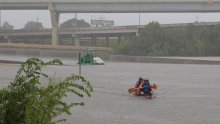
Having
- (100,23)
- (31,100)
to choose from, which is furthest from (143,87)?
(100,23)

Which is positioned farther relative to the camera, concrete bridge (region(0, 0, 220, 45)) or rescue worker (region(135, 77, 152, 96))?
concrete bridge (region(0, 0, 220, 45))

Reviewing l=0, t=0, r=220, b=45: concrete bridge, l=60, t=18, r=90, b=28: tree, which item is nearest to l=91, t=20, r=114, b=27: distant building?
l=60, t=18, r=90, b=28: tree

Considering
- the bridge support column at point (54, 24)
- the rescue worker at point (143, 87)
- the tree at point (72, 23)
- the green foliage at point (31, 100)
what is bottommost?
the rescue worker at point (143, 87)

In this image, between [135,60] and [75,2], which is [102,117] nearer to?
[135,60]

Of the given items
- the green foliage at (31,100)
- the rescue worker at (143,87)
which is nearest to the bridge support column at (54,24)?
the rescue worker at (143,87)

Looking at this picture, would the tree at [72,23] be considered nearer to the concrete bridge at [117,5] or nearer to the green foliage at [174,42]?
the concrete bridge at [117,5]

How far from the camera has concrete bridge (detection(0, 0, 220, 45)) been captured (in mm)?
86250

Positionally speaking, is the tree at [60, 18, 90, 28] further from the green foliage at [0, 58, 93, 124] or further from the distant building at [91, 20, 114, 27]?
the green foliage at [0, 58, 93, 124]

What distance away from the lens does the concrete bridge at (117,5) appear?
283 ft

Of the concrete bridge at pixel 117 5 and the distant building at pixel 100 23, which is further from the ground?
the concrete bridge at pixel 117 5

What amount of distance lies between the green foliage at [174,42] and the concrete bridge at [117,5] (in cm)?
365

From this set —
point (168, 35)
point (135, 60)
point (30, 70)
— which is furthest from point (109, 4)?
point (30, 70)

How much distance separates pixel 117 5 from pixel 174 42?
43.4ft

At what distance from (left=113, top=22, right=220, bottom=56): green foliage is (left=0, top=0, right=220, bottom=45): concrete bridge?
3.65 m
